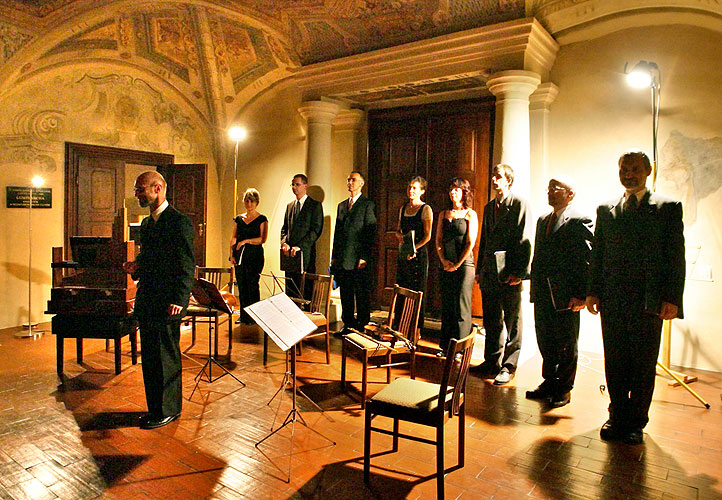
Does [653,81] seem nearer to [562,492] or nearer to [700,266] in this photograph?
[700,266]

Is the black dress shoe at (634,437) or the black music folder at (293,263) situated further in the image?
the black music folder at (293,263)

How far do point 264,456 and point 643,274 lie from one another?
269cm

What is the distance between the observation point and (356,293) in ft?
21.6

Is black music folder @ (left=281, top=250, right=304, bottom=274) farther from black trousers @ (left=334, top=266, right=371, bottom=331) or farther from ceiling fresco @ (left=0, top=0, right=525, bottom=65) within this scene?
ceiling fresco @ (left=0, top=0, right=525, bottom=65)

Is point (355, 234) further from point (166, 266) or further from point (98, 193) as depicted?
point (98, 193)

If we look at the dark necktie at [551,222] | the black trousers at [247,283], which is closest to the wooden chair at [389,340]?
the dark necktie at [551,222]

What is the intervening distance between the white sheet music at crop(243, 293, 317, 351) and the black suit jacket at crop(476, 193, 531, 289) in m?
2.14

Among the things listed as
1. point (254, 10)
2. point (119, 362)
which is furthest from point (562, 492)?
point (254, 10)

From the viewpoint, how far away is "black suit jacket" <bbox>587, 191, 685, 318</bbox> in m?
3.59

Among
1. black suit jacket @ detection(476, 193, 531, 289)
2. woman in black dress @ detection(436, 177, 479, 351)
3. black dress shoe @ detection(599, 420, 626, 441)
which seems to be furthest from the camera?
woman in black dress @ detection(436, 177, 479, 351)

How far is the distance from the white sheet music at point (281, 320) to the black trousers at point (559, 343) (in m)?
2.03

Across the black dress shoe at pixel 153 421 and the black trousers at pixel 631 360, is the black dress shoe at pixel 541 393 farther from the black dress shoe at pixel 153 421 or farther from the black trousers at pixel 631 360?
the black dress shoe at pixel 153 421

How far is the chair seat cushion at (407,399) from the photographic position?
9.90ft

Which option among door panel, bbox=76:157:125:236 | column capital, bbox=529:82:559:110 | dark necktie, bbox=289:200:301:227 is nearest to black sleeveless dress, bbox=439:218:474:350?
column capital, bbox=529:82:559:110
